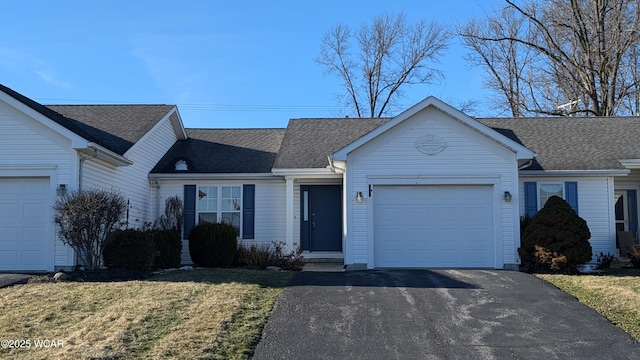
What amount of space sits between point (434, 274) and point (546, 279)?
7.43 ft

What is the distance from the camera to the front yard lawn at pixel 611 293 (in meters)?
9.70

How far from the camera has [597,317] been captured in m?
9.86

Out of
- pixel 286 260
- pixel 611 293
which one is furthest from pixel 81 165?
pixel 611 293

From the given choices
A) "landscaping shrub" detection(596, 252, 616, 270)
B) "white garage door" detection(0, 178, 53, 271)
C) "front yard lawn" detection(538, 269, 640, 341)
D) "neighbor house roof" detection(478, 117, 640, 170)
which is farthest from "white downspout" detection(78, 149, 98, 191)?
"landscaping shrub" detection(596, 252, 616, 270)

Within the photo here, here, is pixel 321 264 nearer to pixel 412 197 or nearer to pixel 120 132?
pixel 412 197

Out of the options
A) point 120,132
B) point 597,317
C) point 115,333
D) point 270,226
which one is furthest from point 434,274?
point 120,132

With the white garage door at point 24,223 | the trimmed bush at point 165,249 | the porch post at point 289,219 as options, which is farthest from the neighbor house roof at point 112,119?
the porch post at point 289,219

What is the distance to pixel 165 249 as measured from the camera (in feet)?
51.8

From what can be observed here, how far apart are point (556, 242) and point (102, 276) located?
385 inches

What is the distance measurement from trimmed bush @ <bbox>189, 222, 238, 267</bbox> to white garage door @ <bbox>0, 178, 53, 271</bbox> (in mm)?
3565

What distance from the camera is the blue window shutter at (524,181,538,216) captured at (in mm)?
17516

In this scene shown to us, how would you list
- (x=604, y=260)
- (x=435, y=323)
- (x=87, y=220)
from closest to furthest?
(x=435, y=323) → (x=87, y=220) → (x=604, y=260)

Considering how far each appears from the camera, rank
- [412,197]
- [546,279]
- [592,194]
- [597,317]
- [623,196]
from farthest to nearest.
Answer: [623,196] < [592,194] < [412,197] < [546,279] < [597,317]

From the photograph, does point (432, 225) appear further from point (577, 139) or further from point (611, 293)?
point (577, 139)
